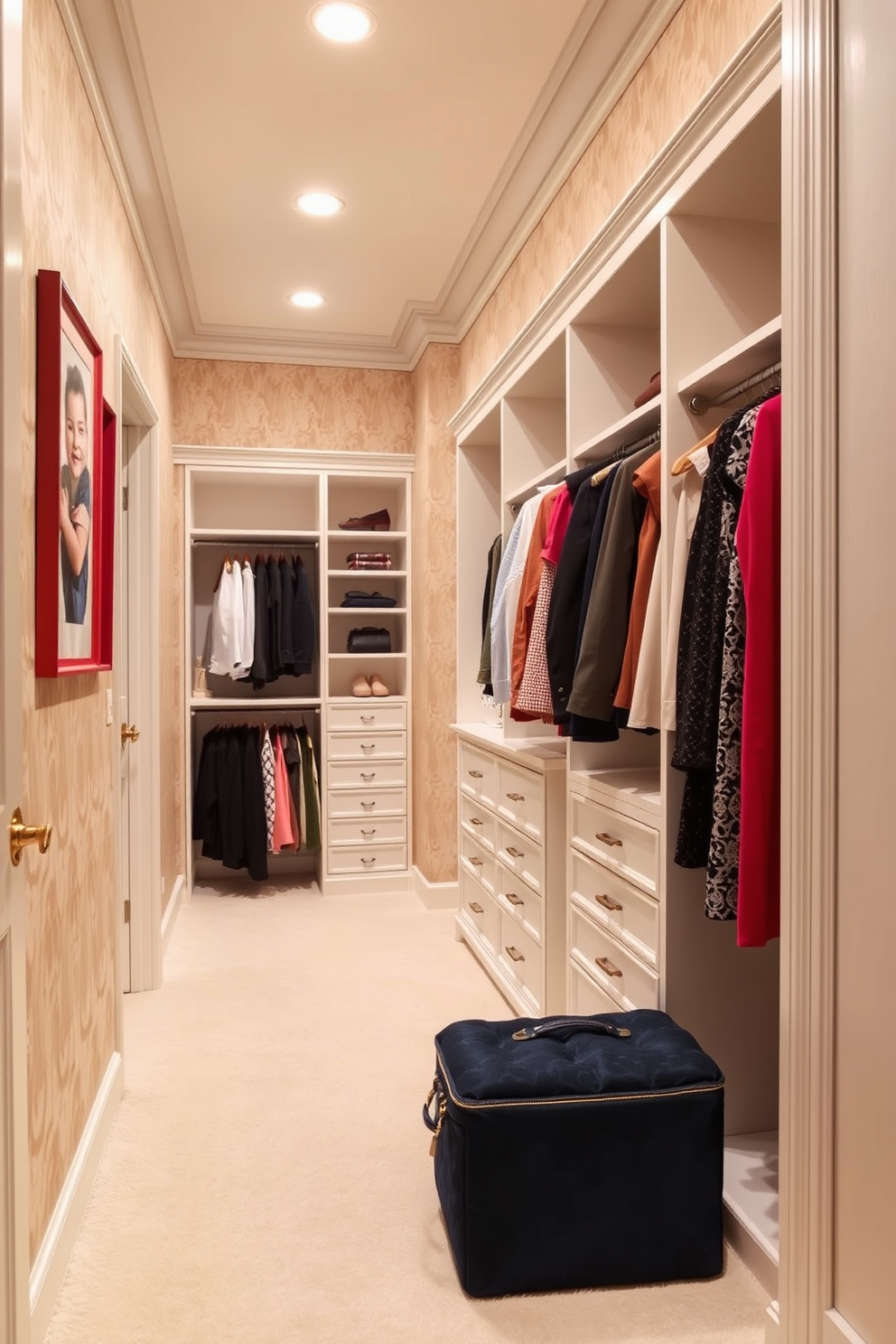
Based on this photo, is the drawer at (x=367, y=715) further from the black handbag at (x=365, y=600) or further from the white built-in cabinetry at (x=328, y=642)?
the black handbag at (x=365, y=600)

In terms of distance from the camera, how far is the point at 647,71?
7.74 ft

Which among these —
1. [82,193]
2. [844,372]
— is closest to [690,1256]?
[844,372]

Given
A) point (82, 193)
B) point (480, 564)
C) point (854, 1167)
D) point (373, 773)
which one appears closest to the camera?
point (854, 1167)

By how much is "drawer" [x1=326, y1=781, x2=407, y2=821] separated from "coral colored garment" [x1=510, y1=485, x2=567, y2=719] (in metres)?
2.00

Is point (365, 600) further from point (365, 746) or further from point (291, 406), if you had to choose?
point (291, 406)

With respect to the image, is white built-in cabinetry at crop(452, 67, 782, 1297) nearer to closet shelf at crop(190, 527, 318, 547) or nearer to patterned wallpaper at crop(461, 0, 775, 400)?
patterned wallpaper at crop(461, 0, 775, 400)

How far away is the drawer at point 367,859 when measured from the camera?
15.5 feet

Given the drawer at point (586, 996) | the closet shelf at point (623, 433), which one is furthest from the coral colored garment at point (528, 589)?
the drawer at point (586, 996)

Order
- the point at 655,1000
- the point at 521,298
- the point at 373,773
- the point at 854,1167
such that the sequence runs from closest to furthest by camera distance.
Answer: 1. the point at 854,1167
2. the point at 655,1000
3. the point at 521,298
4. the point at 373,773

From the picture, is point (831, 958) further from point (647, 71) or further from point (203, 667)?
point (203, 667)

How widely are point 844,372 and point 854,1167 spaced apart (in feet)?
3.67

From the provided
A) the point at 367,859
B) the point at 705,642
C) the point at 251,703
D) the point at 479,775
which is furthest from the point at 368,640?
the point at 705,642

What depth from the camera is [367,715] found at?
477cm

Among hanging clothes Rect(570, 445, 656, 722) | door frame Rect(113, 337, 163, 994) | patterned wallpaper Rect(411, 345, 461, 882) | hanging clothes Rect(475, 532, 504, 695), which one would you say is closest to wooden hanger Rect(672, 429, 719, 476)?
hanging clothes Rect(570, 445, 656, 722)
